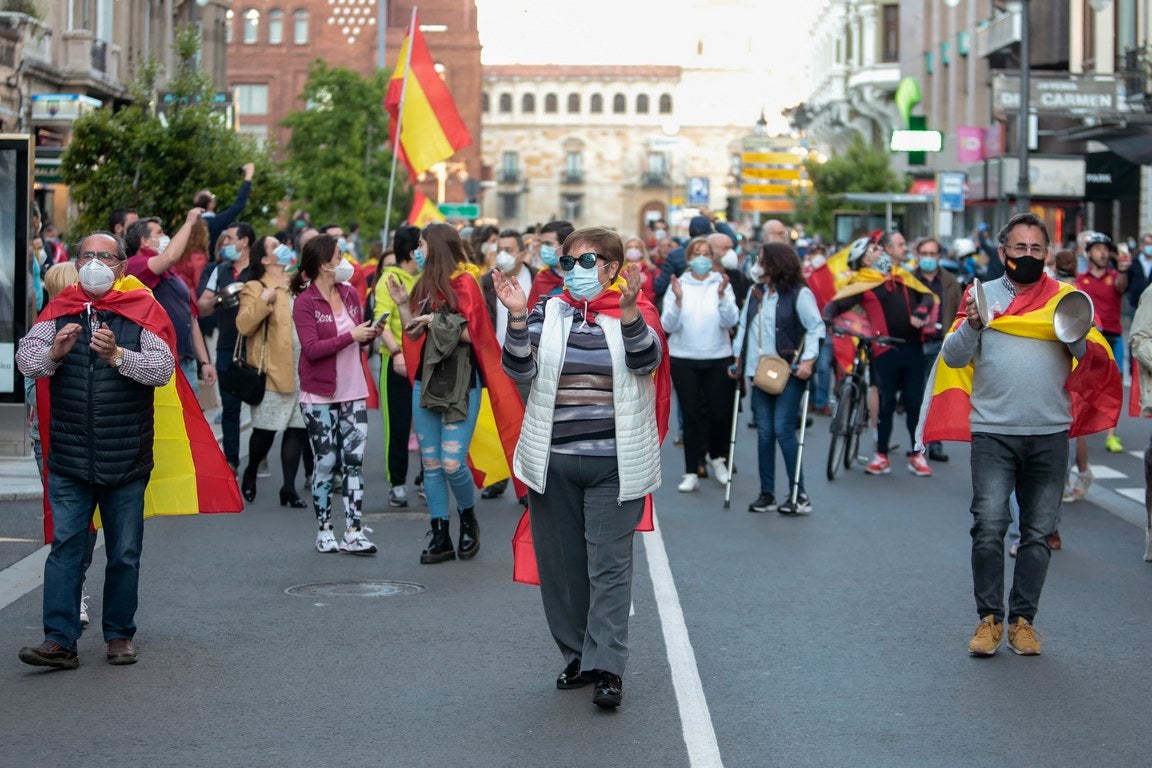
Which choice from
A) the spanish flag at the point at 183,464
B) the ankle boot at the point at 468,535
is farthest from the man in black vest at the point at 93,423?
the ankle boot at the point at 468,535

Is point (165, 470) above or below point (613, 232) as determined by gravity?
below

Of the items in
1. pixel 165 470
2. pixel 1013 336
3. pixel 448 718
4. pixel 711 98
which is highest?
pixel 711 98

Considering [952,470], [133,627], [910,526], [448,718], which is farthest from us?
[952,470]

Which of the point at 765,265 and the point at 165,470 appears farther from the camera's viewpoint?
the point at 765,265

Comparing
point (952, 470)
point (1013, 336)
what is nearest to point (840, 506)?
point (952, 470)

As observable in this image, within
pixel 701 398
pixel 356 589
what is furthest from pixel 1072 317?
pixel 701 398

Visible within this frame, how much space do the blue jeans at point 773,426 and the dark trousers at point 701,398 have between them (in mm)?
1195

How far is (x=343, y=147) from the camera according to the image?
47.6 m

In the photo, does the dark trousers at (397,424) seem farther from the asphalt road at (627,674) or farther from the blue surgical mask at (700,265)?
the blue surgical mask at (700,265)

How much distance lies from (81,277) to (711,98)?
154007mm

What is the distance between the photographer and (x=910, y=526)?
11859 mm

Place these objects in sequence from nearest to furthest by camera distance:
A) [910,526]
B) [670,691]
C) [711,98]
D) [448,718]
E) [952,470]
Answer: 1. [448,718]
2. [670,691]
3. [910,526]
4. [952,470]
5. [711,98]

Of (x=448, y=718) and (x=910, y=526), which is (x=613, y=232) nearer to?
(x=448, y=718)

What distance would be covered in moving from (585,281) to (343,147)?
41.8 m
